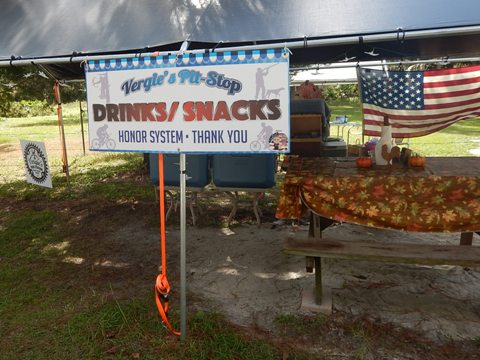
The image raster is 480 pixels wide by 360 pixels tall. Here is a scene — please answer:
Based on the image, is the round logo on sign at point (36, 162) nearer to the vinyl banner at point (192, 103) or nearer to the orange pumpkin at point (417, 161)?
the vinyl banner at point (192, 103)

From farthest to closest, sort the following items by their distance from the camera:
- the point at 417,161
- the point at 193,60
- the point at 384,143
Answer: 1. the point at 384,143
2. the point at 417,161
3. the point at 193,60

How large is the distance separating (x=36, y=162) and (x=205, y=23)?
2934mm

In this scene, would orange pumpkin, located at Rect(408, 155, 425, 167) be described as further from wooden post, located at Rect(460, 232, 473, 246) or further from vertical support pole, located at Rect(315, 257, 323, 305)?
vertical support pole, located at Rect(315, 257, 323, 305)

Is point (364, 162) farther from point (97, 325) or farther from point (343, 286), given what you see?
point (97, 325)

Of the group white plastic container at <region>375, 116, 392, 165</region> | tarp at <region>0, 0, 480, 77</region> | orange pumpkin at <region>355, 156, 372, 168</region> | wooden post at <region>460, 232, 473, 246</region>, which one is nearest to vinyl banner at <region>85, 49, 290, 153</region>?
tarp at <region>0, 0, 480, 77</region>

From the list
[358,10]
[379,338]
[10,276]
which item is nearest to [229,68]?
[358,10]

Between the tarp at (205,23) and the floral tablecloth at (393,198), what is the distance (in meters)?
1.08

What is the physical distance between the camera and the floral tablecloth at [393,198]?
10.4ft

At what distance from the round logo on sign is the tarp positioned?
4.59 feet

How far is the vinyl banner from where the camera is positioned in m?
2.34

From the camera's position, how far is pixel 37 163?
16.0 ft

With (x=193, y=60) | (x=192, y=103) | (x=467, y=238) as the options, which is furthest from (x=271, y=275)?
(x=193, y=60)

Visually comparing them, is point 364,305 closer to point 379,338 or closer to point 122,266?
point 379,338

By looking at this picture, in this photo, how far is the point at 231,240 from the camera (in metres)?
4.88
